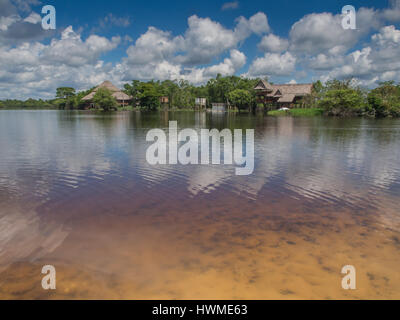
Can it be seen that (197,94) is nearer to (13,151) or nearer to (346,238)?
(13,151)

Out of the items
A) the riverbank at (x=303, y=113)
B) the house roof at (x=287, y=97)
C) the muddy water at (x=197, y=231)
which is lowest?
the muddy water at (x=197, y=231)

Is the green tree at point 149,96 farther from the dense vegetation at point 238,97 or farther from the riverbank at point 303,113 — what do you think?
the riverbank at point 303,113

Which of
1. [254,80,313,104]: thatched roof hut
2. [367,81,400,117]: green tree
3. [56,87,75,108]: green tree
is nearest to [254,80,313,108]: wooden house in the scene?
[254,80,313,104]: thatched roof hut

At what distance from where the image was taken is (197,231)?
5809mm

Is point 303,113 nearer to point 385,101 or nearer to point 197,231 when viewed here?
point 385,101

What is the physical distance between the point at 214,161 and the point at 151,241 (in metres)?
7.20

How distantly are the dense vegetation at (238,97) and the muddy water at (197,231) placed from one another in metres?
52.0

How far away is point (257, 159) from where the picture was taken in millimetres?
12742

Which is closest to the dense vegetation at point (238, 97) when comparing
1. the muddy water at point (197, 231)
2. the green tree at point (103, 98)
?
the green tree at point (103, 98)

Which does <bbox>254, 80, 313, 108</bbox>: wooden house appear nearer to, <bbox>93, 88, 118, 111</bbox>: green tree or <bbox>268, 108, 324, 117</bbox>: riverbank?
<bbox>268, 108, 324, 117</bbox>: riverbank

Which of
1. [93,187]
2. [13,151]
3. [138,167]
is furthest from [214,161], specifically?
[13,151]

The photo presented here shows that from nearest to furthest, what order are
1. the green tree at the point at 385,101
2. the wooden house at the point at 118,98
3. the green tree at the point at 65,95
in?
the green tree at the point at 385,101 < the wooden house at the point at 118,98 < the green tree at the point at 65,95

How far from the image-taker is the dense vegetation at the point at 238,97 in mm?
54812
